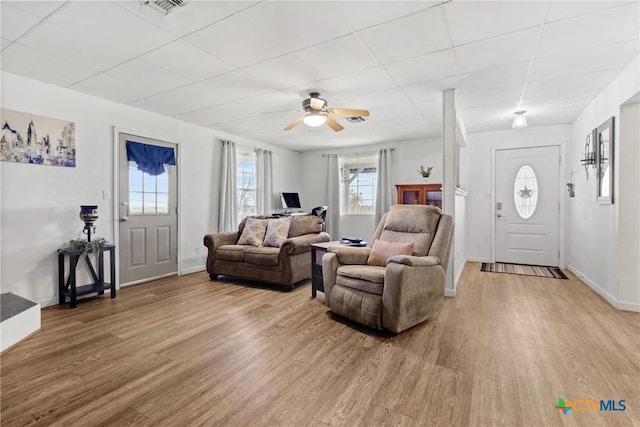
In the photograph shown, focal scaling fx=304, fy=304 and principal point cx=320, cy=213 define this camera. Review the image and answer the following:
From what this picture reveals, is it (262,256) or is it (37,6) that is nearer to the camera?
(37,6)

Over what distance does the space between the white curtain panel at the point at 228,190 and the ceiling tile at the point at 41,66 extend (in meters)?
2.39

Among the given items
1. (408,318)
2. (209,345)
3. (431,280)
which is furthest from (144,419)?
(431,280)

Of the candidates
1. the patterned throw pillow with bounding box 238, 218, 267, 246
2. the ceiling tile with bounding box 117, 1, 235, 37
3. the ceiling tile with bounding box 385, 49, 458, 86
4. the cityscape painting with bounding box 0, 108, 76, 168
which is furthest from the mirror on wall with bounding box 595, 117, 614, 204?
the cityscape painting with bounding box 0, 108, 76, 168

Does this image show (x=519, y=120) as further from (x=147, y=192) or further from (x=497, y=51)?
(x=147, y=192)

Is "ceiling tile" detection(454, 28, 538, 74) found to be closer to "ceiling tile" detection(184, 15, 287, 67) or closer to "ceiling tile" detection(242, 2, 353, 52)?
"ceiling tile" detection(242, 2, 353, 52)

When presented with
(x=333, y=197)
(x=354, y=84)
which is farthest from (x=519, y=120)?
(x=333, y=197)

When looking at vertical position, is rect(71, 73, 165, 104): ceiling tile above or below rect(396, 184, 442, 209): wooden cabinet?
above

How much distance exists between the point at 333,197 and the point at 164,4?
5162mm

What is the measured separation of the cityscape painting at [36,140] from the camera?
3.07 meters

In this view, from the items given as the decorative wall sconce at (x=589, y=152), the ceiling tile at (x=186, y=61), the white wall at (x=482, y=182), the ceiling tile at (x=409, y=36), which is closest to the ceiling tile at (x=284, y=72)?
the ceiling tile at (x=186, y=61)

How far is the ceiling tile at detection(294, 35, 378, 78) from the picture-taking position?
2588 mm

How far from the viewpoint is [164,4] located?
2.06 meters

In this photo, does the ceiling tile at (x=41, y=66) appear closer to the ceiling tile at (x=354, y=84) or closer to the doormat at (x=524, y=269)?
the ceiling tile at (x=354, y=84)

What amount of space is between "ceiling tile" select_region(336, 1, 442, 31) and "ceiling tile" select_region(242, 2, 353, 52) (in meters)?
0.07
